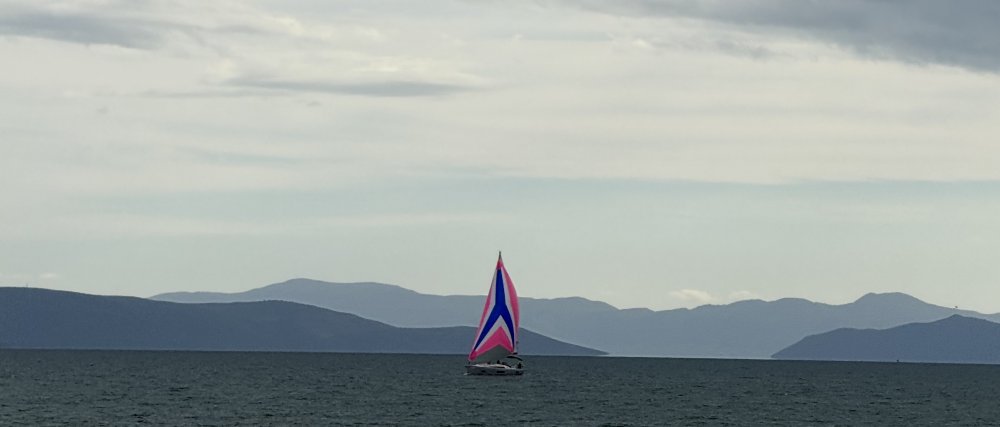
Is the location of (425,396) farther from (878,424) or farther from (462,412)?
(878,424)

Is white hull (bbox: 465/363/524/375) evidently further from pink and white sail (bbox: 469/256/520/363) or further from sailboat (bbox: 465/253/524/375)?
pink and white sail (bbox: 469/256/520/363)

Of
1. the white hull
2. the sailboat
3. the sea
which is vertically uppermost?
the sailboat

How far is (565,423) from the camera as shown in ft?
374

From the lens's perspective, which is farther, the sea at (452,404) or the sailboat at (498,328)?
the sailboat at (498,328)

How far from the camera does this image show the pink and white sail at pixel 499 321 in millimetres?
171250

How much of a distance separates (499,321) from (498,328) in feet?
5.88

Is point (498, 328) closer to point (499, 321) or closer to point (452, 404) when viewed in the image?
point (499, 321)

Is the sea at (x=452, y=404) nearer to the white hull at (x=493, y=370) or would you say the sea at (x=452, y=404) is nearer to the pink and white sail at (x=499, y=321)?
the white hull at (x=493, y=370)

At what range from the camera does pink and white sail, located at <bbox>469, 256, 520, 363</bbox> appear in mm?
171250

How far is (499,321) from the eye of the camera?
570 ft

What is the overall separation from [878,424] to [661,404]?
28.0 m

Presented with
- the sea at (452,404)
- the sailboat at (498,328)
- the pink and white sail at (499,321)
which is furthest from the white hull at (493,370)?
the pink and white sail at (499,321)

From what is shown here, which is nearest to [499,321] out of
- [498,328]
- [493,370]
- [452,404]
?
[498,328]

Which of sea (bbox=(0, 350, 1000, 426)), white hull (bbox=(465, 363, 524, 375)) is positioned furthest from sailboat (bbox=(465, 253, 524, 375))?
sea (bbox=(0, 350, 1000, 426))
